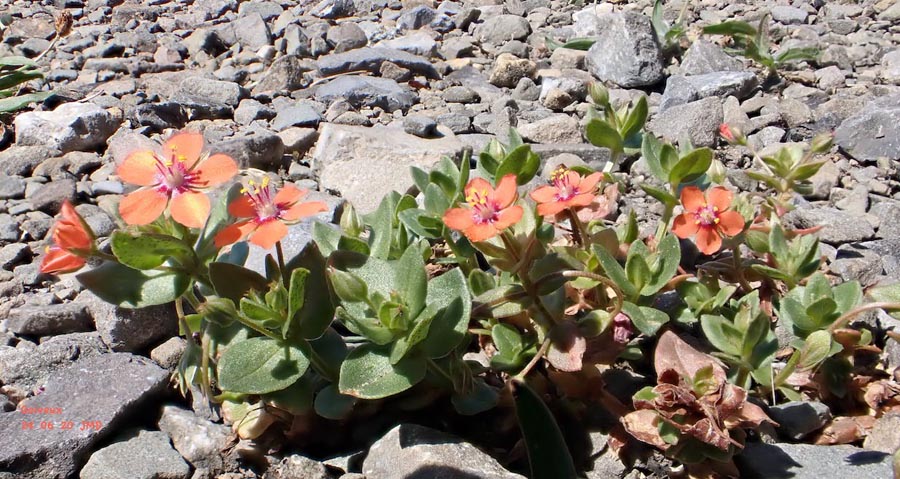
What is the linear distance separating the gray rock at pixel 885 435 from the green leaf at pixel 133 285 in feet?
8.09

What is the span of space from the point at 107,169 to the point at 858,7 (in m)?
5.75

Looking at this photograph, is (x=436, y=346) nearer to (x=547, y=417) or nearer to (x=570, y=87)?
(x=547, y=417)

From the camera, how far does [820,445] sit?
2662 mm

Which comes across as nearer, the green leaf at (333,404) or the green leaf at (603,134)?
the green leaf at (333,404)

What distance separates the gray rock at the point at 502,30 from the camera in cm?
625

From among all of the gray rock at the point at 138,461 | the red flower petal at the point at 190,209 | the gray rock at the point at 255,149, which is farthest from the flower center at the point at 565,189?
the gray rock at the point at 255,149

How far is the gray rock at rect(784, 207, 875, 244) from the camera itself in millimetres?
3680

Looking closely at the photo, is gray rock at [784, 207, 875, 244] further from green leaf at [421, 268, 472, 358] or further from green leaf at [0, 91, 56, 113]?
green leaf at [0, 91, 56, 113]

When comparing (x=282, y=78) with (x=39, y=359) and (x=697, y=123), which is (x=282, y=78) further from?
(x=39, y=359)

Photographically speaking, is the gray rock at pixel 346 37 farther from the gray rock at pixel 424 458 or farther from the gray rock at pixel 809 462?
the gray rock at pixel 809 462

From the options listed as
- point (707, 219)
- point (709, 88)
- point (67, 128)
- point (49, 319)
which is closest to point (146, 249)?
point (49, 319)

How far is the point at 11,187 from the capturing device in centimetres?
407

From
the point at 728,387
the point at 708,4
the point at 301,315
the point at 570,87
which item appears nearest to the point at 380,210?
the point at 301,315

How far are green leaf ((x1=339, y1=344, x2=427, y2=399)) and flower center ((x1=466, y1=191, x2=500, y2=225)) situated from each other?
0.50 meters
